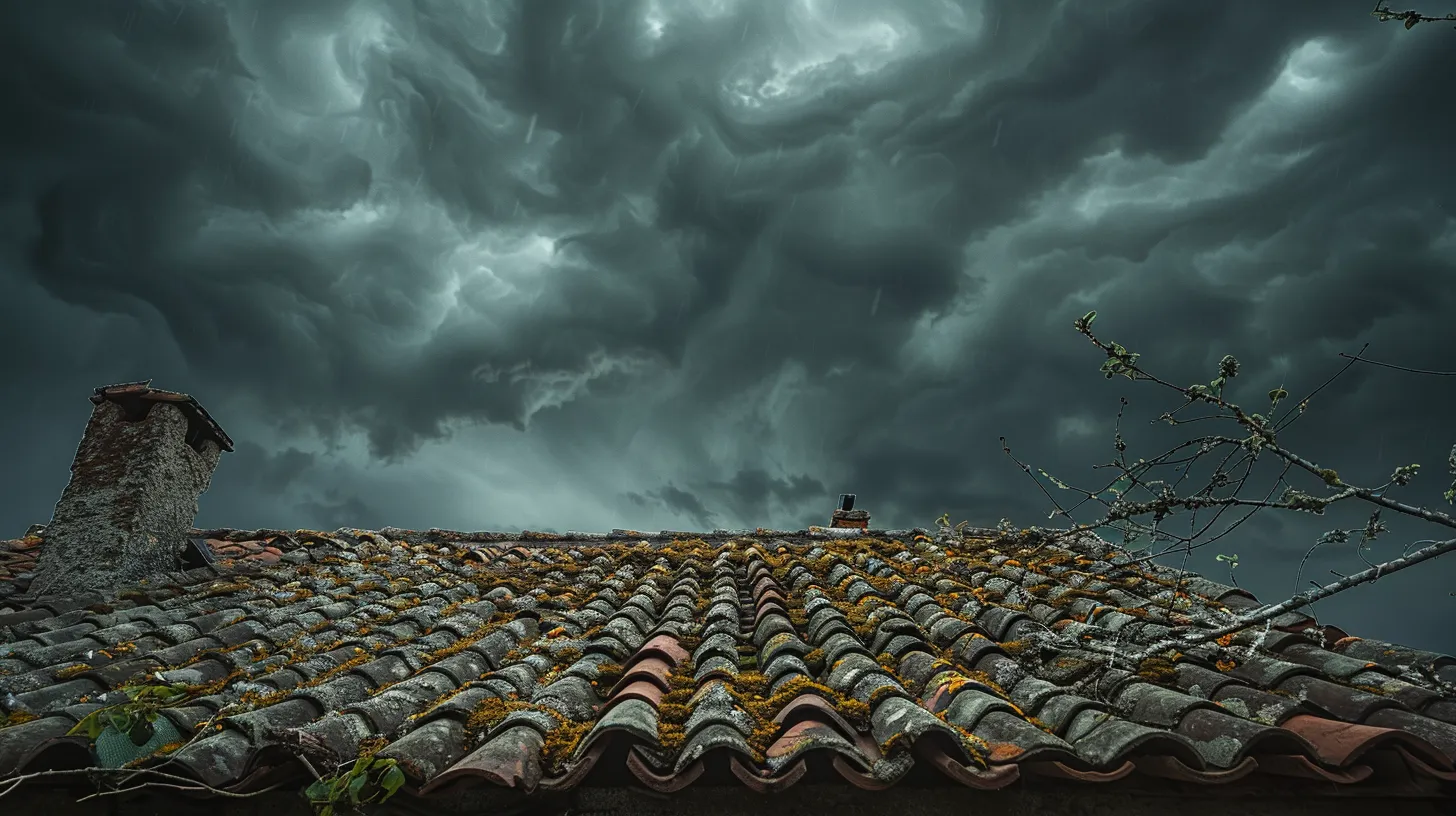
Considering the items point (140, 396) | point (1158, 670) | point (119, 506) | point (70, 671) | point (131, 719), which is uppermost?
point (140, 396)

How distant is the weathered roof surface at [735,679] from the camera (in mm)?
2820

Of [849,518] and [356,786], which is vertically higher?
[849,518]

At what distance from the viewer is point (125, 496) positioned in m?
7.02

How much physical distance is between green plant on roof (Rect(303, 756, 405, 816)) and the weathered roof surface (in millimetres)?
107

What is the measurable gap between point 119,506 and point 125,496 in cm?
11

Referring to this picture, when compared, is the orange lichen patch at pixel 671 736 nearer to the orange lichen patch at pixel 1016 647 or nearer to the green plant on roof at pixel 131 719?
the orange lichen patch at pixel 1016 647

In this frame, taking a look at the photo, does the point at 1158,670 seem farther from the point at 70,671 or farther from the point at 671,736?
the point at 70,671

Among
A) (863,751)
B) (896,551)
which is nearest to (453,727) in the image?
(863,751)

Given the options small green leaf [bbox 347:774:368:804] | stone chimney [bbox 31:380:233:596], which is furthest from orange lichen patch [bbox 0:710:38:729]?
stone chimney [bbox 31:380:233:596]

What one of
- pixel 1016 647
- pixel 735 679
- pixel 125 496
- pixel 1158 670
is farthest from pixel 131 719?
pixel 1158 670

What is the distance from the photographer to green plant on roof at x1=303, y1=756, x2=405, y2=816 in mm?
2717

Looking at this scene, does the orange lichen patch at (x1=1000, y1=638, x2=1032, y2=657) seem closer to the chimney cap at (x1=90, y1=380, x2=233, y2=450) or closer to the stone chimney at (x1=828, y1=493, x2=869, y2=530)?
the stone chimney at (x1=828, y1=493, x2=869, y2=530)

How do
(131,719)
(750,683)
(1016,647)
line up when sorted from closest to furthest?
(131,719) → (750,683) → (1016,647)

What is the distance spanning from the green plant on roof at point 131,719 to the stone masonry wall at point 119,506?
4.49 m
